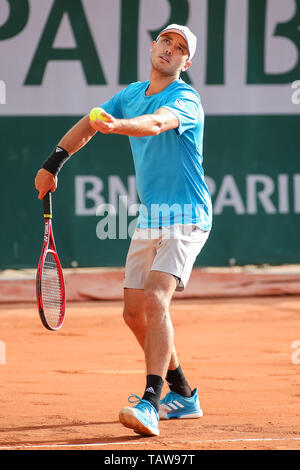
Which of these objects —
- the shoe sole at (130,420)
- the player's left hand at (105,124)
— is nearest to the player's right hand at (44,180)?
the player's left hand at (105,124)

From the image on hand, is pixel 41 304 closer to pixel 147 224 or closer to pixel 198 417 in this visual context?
pixel 147 224

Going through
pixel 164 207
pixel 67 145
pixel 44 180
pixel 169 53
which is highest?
pixel 169 53

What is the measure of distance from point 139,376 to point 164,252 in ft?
4.76

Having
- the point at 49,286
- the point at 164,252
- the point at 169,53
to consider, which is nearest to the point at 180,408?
the point at 164,252

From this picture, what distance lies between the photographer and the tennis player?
3.96 meters

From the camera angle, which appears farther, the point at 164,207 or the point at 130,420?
the point at 164,207

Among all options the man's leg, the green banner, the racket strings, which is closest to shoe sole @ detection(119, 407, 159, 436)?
the man's leg

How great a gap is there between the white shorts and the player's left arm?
52cm

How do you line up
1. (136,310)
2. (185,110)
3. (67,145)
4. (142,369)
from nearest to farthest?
(185,110) → (136,310) → (67,145) → (142,369)

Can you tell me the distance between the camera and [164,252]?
13.5 feet

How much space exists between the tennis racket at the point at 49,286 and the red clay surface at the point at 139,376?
454 mm

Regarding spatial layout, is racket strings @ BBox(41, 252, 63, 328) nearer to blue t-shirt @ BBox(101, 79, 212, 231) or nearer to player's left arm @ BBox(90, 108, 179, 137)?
blue t-shirt @ BBox(101, 79, 212, 231)

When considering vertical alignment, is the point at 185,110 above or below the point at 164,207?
above

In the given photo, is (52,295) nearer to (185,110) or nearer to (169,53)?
(185,110)
